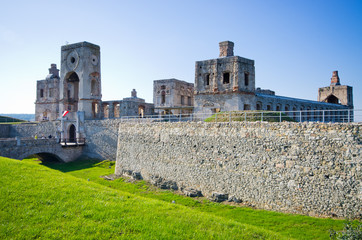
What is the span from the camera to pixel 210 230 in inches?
333

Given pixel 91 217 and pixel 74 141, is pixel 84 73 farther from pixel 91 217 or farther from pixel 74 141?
pixel 91 217

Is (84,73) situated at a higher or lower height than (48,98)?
higher

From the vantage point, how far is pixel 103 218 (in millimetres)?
8609

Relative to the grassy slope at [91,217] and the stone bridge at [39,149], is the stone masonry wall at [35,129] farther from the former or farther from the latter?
the grassy slope at [91,217]

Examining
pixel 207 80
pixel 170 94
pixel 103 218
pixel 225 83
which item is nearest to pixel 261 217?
pixel 103 218

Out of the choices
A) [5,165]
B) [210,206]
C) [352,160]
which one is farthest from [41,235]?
[352,160]

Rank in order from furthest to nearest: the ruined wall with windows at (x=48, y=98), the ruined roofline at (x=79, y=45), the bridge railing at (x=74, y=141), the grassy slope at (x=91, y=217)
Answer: the ruined wall with windows at (x=48, y=98)
the ruined roofline at (x=79, y=45)
the bridge railing at (x=74, y=141)
the grassy slope at (x=91, y=217)

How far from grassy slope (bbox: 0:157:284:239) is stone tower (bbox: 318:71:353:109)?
141 ft

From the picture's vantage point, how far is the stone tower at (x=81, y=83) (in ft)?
114

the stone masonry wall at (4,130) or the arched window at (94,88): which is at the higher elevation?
the arched window at (94,88)

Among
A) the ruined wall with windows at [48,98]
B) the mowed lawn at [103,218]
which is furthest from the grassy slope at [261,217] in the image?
the ruined wall with windows at [48,98]

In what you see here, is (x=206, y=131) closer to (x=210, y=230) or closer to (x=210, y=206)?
(x=210, y=206)

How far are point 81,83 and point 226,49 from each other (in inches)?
750

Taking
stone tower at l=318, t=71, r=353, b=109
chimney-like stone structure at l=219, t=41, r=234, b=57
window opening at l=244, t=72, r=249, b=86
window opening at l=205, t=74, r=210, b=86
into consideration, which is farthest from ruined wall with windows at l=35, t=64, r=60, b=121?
stone tower at l=318, t=71, r=353, b=109
